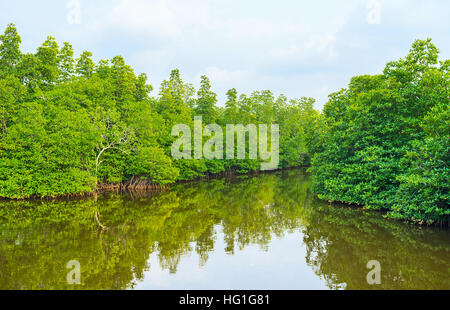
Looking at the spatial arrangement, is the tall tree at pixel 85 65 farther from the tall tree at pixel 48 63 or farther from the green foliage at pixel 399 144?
the green foliage at pixel 399 144

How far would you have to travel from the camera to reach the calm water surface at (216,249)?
7254 millimetres

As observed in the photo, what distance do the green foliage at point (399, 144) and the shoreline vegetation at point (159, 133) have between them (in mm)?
53

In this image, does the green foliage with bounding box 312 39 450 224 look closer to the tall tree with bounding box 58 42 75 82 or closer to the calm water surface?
the calm water surface

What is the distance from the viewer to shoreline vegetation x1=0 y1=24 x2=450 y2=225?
1173 cm

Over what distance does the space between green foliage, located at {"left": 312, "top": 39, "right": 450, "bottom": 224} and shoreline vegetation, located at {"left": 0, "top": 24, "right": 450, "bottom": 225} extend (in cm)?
5

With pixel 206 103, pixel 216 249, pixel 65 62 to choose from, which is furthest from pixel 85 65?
pixel 216 249

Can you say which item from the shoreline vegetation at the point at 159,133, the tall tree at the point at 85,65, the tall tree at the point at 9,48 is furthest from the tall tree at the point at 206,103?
the tall tree at the point at 9,48

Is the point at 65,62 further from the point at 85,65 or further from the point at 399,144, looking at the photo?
the point at 399,144

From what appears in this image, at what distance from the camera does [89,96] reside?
980 inches

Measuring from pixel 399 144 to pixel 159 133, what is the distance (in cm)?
2166

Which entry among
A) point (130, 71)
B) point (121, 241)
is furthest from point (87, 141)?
point (121, 241)

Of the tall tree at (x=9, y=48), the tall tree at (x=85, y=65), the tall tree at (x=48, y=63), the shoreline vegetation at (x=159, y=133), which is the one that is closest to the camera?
the shoreline vegetation at (x=159, y=133)

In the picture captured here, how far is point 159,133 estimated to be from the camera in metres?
29.4
